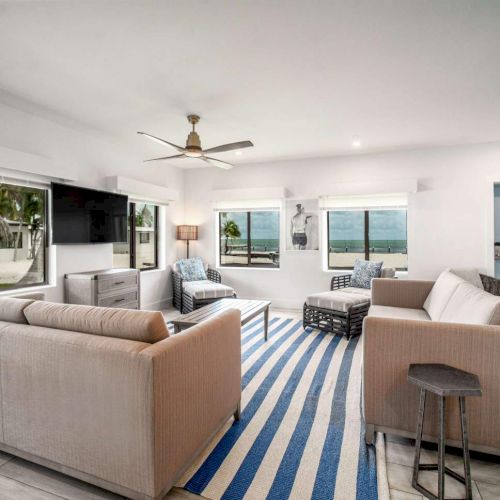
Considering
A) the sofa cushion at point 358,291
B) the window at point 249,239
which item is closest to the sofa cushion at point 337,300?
the sofa cushion at point 358,291

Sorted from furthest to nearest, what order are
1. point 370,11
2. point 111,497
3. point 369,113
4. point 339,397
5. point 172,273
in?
point 172,273, point 369,113, point 339,397, point 370,11, point 111,497

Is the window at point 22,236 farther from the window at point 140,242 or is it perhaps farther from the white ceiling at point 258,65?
the window at point 140,242

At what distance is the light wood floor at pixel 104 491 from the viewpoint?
4.85 feet

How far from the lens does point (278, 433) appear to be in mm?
1961

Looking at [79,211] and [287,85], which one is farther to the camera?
[79,211]

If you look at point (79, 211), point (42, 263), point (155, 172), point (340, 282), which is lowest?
point (340, 282)

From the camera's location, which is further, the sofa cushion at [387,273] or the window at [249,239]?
the window at [249,239]

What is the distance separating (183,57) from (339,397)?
9.23ft

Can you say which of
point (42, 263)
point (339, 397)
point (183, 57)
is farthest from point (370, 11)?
point (42, 263)

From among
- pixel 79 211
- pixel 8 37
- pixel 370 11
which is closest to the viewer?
pixel 370 11

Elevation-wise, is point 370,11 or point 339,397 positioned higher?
point 370,11

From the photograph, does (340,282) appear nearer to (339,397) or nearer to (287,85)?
(339,397)

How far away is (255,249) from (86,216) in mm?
2918

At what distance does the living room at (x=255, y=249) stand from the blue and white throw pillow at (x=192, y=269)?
36mm
